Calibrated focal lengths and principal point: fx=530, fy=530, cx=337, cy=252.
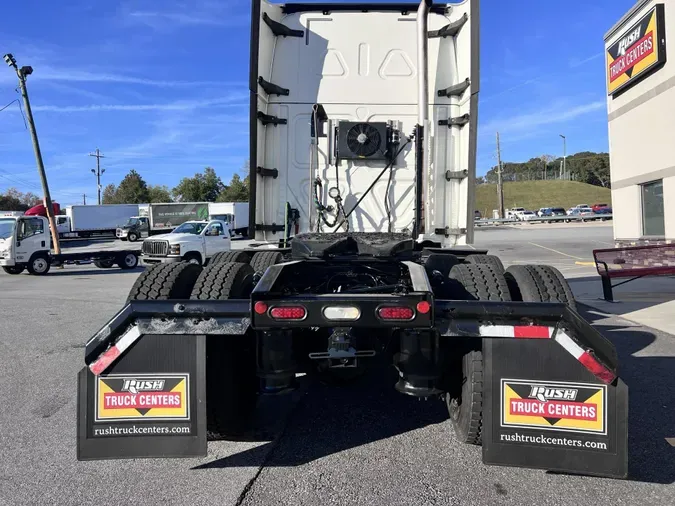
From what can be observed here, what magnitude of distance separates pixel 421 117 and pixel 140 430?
4.07 meters

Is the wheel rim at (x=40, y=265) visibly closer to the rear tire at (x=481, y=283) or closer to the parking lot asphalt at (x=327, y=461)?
the parking lot asphalt at (x=327, y=461)

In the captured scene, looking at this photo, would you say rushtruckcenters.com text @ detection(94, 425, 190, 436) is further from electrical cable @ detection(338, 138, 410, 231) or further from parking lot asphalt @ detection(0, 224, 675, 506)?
electrical cable @ detection(338, 138, 410, 231)

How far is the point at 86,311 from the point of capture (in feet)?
31.0

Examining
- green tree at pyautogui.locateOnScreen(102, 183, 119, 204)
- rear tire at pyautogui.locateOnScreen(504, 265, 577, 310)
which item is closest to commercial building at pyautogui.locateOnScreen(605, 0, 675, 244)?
rear tire at pyautogui.locateOnScreen(504, 265, 577, 310)

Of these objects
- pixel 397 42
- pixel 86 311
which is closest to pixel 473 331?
pixel 397 42

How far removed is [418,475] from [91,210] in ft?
156

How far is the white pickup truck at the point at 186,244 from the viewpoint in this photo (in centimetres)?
1641

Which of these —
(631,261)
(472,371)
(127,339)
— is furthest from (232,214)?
(472,371)

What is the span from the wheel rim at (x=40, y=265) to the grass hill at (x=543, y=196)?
72.4m

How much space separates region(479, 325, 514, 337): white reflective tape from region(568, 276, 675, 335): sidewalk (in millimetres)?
5492

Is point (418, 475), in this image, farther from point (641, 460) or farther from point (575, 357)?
point (641, 460)

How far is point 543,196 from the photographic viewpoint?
90938 mm

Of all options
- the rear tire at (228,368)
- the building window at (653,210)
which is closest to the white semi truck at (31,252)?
the rear tire at (228,368)

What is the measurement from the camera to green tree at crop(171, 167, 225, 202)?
230 feet
